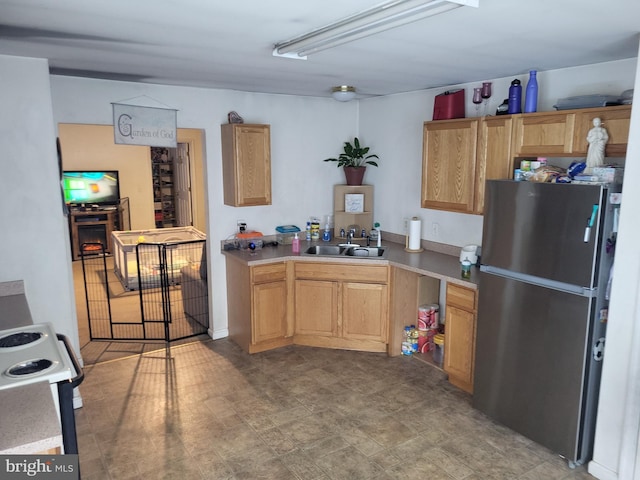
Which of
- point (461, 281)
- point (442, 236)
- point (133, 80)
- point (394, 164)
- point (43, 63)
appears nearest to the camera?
point (43, 63)

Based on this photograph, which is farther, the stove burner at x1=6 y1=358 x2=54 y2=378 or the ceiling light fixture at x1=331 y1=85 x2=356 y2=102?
the ceiling light fixture at x1=331 y1=85 x2=356 y2=102

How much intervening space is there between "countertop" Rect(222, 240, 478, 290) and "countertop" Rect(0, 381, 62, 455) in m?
2.55

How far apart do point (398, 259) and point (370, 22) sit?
94.4 inches

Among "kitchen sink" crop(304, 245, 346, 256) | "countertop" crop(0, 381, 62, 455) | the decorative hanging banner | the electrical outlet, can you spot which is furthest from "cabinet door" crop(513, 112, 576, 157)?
"countertop" crop(0, 381, 62, 455)

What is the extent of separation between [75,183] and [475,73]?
285 inches

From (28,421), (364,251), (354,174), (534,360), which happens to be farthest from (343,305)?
(28,421)

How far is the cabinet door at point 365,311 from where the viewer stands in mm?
4148

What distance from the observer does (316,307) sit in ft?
14.1

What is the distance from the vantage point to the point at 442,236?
432cm

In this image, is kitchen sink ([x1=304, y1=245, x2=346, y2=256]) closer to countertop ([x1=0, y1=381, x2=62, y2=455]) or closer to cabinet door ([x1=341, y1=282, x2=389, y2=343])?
cabinet door ([x1=341, y1=282, x2=389, y2=343])

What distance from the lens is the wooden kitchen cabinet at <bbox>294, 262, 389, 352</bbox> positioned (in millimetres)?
4148

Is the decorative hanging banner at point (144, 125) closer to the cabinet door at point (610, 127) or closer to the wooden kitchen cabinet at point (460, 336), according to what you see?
the wooden kitchen cabinet at point (460, 336)

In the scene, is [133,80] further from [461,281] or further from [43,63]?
[461,281]

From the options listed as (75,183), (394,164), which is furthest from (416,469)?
(75,183)
